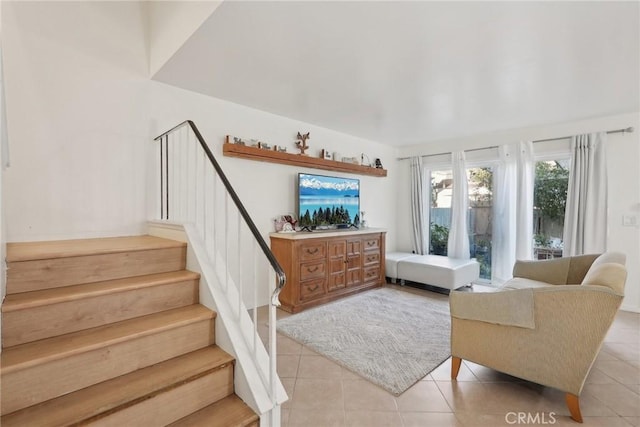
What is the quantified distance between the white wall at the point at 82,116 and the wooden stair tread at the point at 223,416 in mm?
1824

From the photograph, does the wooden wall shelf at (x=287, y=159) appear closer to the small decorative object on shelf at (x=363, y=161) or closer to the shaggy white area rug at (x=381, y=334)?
the small decorative object on shelf at (x=363, y=161)

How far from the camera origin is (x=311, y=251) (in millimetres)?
3457

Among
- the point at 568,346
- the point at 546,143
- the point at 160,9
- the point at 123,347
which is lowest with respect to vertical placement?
the point at 568,346

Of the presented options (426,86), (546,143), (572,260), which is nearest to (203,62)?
(426,86)

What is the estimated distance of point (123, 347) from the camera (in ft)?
4.57

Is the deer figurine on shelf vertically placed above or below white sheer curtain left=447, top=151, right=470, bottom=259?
above

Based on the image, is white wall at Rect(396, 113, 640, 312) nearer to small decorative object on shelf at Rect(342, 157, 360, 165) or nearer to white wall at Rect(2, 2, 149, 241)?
small decorative object on shelf at Rect(342, 157, 360, 165)

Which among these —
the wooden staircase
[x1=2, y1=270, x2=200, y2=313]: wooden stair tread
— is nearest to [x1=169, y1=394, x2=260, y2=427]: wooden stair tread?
the wooden staircase

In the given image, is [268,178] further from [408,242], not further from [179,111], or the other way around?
[408,242]

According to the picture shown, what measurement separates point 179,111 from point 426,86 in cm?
241

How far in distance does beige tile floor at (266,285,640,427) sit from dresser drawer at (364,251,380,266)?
1981mm

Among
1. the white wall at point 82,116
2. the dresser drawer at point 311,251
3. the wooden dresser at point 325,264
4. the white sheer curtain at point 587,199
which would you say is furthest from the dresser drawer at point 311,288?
the white sheer curtain at point 587,199

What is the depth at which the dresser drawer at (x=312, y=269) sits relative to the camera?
3.38 metres

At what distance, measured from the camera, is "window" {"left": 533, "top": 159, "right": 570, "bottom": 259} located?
3.93 metres
